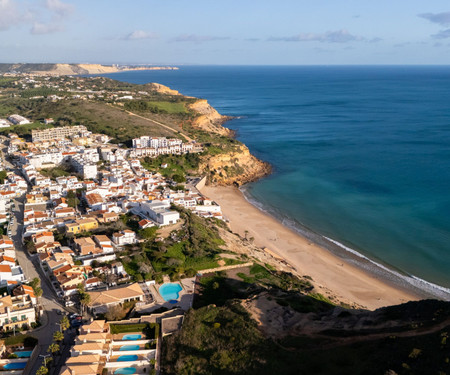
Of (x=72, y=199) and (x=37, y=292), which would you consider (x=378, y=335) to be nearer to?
(x=37, y=292)

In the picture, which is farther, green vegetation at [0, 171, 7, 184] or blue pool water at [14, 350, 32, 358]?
green vegetation at [0, 171, 7, 184]

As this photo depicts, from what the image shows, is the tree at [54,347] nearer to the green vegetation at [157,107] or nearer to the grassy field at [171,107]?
the green vegetation at [157,107]

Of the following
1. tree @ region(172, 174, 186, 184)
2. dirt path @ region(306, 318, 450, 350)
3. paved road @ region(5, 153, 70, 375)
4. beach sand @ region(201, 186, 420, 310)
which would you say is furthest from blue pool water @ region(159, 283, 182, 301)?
tree @ region(172, 174, 186, 184)

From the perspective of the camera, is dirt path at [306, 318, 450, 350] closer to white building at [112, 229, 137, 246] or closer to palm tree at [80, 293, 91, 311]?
palm tree at [80, 293, 91, 311]

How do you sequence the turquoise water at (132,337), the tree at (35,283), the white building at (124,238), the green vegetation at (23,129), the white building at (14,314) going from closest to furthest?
the turquoise water at (132,337) < the white building at (14,314) < the tree at (35,283) < the white building at (124,238) < the green vegetation at (23,129)

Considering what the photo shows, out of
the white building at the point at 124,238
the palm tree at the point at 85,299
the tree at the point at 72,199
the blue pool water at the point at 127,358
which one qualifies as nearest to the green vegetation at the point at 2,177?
the tree at the point at 72,199

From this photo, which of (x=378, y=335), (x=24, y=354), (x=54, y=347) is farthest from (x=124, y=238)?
(x=378, y=335)
